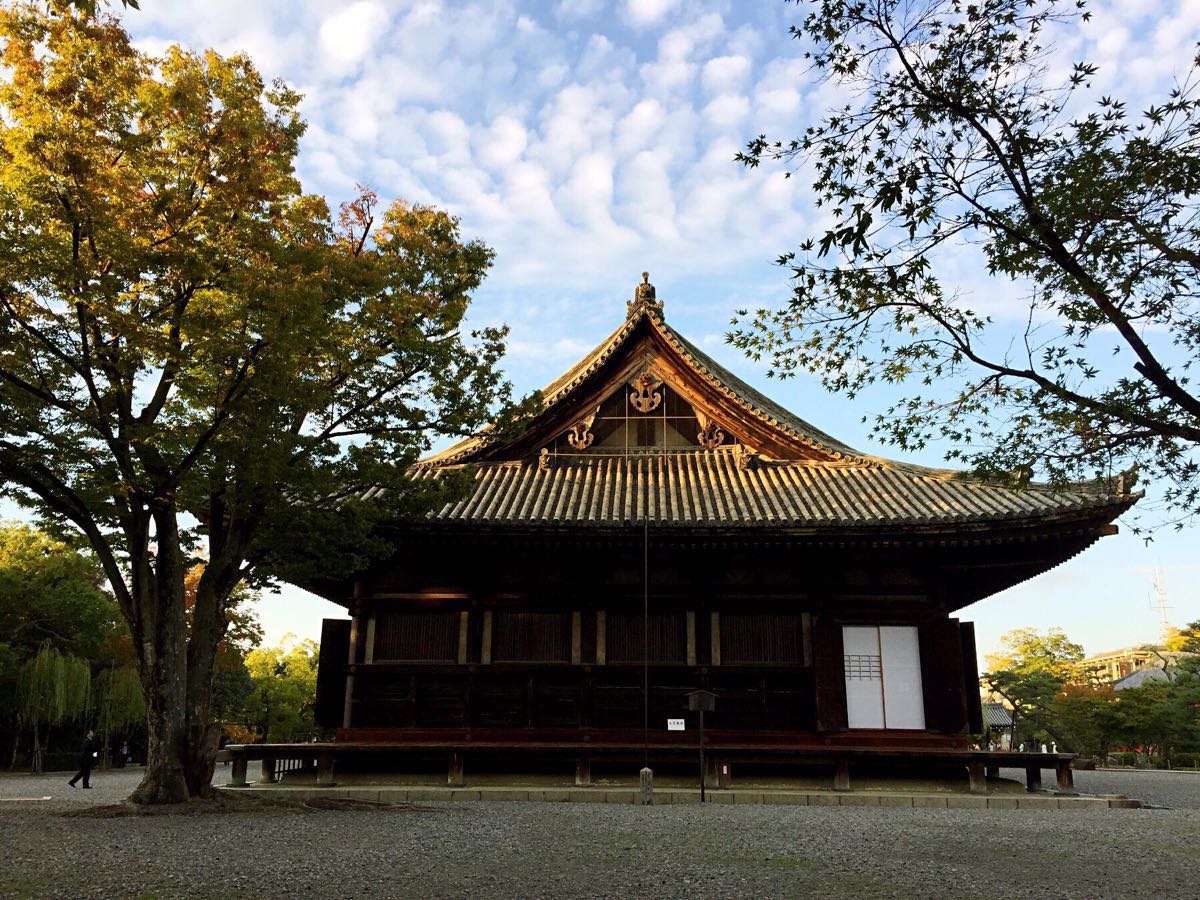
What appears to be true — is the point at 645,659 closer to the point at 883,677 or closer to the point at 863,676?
the point at 863,676

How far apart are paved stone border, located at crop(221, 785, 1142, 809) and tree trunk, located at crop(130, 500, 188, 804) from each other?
284cm

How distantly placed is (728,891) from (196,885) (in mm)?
4351

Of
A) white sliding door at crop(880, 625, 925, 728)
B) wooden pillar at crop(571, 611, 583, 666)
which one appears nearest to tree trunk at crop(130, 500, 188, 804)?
wooden pillar at crop(571, 611, 583, 666)

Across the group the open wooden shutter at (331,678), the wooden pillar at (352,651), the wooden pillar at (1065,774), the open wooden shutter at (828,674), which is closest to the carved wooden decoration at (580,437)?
the wooden pillar at (352,651)

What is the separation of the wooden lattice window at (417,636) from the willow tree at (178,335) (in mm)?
3930

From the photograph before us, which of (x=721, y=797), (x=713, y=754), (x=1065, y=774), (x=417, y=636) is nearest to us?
(x=721, y=797)

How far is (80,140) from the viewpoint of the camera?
437 inches

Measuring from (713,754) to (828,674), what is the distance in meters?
2.79

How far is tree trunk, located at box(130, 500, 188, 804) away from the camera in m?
12.1

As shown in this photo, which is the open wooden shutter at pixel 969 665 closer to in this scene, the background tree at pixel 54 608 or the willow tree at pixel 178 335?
the willow tree at pixel 178 335

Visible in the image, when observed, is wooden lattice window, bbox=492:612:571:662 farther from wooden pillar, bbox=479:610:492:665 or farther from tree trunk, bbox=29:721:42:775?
tree trunk, bbox=29:721:42:775

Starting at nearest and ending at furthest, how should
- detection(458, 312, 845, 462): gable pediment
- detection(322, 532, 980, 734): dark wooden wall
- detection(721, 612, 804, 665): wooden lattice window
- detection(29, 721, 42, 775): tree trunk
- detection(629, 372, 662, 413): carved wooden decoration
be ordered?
1. detection(322, 532, 980, 734): dark wooden wall
2. detection(721, 612, 804, 665): wooden lattice window
3. detection(458, 312, 845, 462): gable pediment
4. detection(629, 372, 662, 413): carved wooden decoration
5. detection(29, 721, 42, 775): tree trunk

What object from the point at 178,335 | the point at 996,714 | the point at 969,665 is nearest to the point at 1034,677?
the point at 996,714

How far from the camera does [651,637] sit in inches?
675
